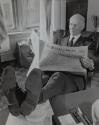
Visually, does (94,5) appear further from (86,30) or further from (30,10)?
(30,10)

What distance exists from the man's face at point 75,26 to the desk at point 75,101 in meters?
0.26

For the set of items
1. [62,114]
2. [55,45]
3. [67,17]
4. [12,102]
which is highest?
[67,17]

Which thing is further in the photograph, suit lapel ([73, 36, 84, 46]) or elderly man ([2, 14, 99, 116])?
suit lapel ([73, 36, 84, 46])

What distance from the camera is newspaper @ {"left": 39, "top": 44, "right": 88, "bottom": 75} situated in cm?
74

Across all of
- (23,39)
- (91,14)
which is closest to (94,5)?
(91,14)

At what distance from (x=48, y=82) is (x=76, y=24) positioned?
0.26 m

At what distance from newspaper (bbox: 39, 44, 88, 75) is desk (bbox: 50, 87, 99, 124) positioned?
100mm

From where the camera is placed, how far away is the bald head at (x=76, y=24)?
71 centimetres

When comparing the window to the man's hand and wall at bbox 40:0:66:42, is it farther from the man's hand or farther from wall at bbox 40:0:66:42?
→ the man's hand

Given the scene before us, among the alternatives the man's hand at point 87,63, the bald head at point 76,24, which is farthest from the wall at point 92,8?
the man's hand at point 87,63

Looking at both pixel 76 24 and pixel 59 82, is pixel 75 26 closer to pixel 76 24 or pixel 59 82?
pixel 76 24

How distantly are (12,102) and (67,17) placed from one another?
380 millimetres

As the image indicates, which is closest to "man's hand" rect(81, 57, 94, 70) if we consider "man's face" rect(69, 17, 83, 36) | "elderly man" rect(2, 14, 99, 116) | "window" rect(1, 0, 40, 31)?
"elderly man" rect(2, 14, 99, 116)

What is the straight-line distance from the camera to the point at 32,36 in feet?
2.43
